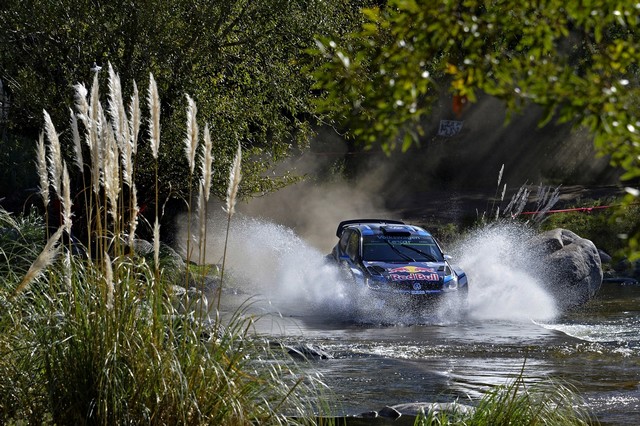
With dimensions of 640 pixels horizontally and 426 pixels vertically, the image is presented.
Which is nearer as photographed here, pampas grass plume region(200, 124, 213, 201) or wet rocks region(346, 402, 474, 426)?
pampas grass plume region(200, 124, 213, 201)

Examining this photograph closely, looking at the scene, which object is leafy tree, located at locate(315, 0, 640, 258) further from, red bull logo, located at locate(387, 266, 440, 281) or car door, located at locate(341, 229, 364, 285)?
car door, located at locate(341, 229, 364, 285)

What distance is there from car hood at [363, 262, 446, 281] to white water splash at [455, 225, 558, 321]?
4.17 feet

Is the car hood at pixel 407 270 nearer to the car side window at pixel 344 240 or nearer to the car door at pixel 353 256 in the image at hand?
the car door at pixel 353 256

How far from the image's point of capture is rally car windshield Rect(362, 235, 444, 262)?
18.0 metres

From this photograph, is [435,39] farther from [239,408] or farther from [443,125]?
[443,125]

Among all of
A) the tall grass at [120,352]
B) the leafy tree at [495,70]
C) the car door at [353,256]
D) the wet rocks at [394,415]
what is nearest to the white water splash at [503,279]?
the car door at [353,256]

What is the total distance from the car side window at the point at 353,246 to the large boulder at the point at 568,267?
4.29 metres

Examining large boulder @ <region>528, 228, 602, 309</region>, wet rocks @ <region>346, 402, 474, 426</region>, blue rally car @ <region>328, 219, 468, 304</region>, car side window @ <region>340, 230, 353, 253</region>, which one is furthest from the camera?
large boulder @ <region>528, 228, 602, 309</region>

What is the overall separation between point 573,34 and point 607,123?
3293 centimetres

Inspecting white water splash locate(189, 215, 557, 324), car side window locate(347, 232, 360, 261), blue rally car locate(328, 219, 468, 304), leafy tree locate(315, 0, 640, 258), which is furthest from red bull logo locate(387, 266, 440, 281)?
leafy tree locate(315, 0, 640, 258)

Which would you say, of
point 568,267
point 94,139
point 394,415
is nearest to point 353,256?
point 568,267

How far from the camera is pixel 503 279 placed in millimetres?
20344

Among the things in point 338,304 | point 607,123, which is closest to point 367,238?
point 338,304

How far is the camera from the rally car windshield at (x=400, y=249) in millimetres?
18031
